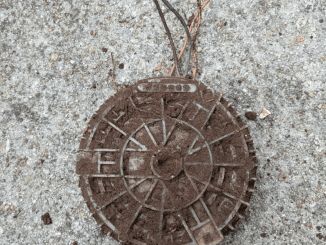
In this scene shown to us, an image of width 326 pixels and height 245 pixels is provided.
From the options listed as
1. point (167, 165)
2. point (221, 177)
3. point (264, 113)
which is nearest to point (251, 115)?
point (264, 113)

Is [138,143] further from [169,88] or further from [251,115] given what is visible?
[251,115]

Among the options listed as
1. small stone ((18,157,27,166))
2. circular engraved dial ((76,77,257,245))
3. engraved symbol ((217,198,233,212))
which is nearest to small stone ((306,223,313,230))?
circular engraved dial ((76,77,257,245))

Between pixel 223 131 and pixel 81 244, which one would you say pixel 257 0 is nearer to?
pixel 223 131

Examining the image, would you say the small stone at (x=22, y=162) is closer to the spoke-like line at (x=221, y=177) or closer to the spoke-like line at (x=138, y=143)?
the spoke-like line at (x=138, y=143)

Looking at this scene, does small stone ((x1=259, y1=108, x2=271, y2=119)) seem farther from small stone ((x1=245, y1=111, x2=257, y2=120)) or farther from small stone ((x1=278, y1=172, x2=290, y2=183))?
small stone ((x1=278, y1=172, x2=290, y2=183))

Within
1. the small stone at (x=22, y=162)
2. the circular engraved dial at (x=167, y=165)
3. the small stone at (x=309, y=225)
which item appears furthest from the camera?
the small stone at (x=22, y=162)

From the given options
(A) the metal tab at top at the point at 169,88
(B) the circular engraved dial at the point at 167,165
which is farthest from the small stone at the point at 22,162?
(A) the metal tab at top at the point at 169,88
